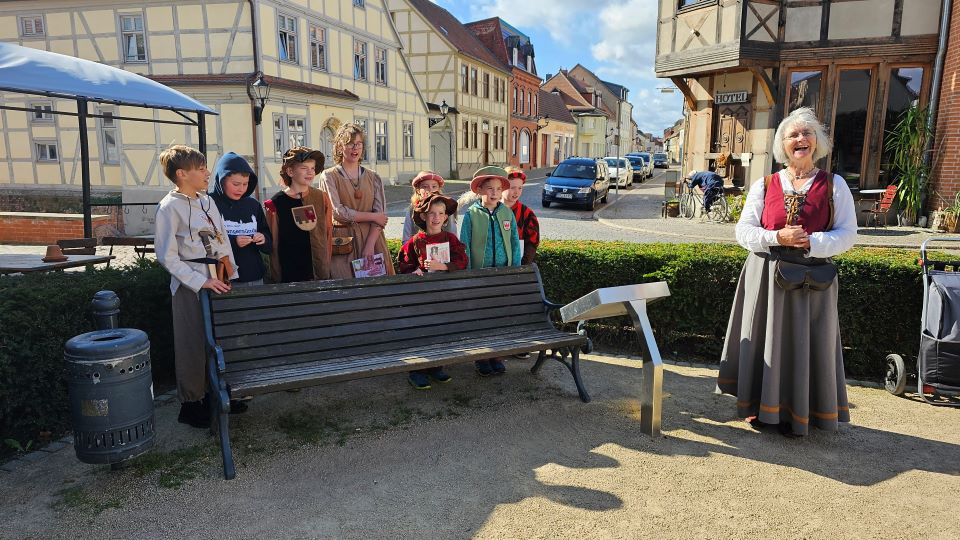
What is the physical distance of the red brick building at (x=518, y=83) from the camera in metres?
43.1

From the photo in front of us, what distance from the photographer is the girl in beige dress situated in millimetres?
5016

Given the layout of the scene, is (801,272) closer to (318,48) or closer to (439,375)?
(439,375)

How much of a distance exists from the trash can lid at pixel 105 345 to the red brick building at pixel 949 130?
14807 mm

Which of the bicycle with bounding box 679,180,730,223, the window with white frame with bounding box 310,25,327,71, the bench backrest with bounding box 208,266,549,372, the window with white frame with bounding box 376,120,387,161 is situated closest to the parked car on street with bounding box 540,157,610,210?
the bicycle with bounding box 679,180,730,223

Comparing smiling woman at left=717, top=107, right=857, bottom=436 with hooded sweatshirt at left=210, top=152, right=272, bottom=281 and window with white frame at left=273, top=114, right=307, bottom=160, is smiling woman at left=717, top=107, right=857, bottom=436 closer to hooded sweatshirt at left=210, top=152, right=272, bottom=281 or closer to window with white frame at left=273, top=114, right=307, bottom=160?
hooded sweatshirt at left=210, top=152, right=272, bottom=281

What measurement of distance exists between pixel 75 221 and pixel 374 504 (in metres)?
11.8

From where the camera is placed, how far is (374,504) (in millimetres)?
3350

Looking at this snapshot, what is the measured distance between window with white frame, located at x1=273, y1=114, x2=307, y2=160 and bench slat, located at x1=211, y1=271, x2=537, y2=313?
55.2ft

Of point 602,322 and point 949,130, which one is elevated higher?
point 949,130

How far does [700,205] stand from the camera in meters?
16.2

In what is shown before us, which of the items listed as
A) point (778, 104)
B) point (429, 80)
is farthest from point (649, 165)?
point (778, 104)

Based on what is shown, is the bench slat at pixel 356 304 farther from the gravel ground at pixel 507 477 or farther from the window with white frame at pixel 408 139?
the window with white frame at pixel 408 139

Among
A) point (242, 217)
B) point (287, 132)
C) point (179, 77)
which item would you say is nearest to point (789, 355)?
point (242, 217)

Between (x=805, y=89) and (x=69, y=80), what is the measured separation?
48.3ft
